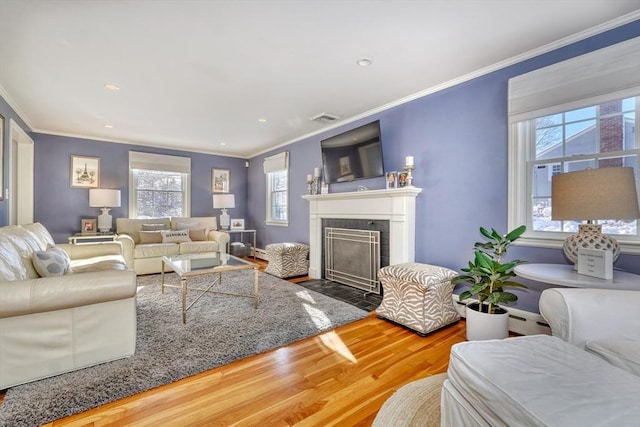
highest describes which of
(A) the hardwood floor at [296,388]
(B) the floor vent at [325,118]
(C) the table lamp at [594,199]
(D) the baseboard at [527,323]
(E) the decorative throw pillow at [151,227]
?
(B) the floor vent at [325,118]

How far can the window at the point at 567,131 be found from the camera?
1.95 m

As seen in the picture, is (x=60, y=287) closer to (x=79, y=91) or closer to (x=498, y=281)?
(x=79, y=91)

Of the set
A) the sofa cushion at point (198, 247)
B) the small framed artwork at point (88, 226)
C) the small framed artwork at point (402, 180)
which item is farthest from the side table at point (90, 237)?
the small framed artwork at point (402, 180)

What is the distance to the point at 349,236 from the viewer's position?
12.5ft

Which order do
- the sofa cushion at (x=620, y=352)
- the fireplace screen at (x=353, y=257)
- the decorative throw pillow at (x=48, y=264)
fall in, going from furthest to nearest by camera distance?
the fireplace screen at (x=353, y=257), the decorative throw pillow at (x=48, y=264), the sofa cushion at (x=620, y=352)

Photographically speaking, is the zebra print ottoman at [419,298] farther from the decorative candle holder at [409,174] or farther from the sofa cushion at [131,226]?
the sofa cushion at [131,226]

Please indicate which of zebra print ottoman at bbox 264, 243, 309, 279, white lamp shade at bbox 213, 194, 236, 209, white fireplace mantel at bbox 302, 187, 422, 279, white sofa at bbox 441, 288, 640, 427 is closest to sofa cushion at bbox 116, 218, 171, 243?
white lamp shade at bbox 213, 194, 236, 209

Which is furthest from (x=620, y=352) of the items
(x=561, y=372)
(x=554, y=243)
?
(x=554, y=243)

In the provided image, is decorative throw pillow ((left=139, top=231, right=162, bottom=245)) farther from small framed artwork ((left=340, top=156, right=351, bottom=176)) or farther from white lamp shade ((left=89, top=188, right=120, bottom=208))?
small framed artwork ((left=340, top=156, right=351, bottom=176))

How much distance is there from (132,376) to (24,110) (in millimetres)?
4044

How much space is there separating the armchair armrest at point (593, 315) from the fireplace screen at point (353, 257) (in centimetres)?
208

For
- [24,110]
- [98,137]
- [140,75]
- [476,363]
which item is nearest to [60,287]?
[140,75]

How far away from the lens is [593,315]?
1304 mm

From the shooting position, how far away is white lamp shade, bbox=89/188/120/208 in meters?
4.71
